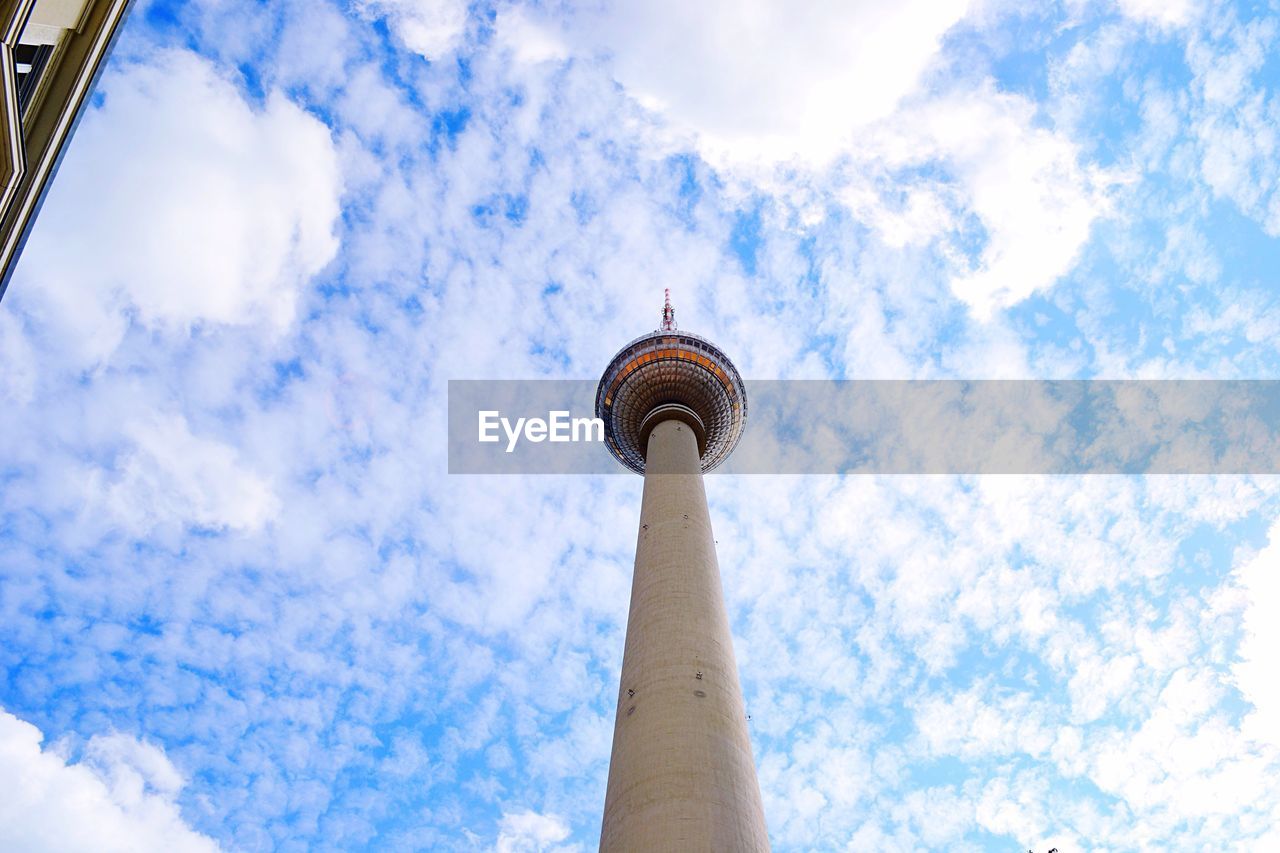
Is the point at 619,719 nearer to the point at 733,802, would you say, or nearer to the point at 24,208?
the point at 733,802

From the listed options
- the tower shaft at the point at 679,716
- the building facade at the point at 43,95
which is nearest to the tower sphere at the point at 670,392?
the tower shaft at the point at 679,716

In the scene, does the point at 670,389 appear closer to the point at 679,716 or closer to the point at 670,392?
the point at 670,392

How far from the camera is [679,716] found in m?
28.1

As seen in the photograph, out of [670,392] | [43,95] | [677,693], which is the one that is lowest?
[677,693]

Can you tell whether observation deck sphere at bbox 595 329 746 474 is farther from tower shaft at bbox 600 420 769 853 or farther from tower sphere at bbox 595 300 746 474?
tower shaft at bbox 600 420 769 853

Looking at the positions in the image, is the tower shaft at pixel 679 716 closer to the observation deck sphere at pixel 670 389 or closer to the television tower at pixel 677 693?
the television tower at pixel 677 693

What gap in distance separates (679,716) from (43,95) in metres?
24.1

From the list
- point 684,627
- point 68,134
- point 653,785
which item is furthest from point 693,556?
point 68,134

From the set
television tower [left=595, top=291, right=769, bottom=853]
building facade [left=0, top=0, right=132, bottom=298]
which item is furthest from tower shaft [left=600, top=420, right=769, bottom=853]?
building facade [left=0, top=0, right=132, bottom=298]

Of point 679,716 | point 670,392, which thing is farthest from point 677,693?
point 670,392

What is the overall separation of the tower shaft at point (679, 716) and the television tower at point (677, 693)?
0.13 feet

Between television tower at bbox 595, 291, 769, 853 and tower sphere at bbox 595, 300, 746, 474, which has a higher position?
tower sphere at bbox 595, 300, 746, 474

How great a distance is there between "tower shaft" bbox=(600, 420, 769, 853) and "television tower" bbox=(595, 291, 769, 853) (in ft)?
0.13

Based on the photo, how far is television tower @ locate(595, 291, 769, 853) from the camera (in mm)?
25000
